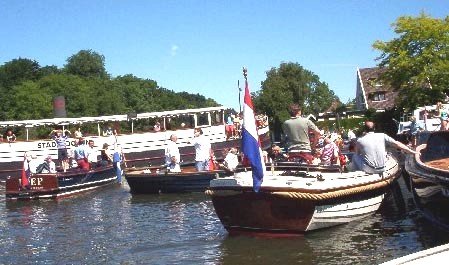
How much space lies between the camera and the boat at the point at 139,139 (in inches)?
1228

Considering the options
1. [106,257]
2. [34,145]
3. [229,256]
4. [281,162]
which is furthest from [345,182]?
[34,145]

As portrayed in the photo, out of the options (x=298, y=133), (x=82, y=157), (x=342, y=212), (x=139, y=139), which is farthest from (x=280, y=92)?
(x=342, y=212)

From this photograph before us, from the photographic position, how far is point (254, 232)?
1115 cm

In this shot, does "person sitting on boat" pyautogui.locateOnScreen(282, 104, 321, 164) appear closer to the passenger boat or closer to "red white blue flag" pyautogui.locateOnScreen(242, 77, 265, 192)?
the passenger boat

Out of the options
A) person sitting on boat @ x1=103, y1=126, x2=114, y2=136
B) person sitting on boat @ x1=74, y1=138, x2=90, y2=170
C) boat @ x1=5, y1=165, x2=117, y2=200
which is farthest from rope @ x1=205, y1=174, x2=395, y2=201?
person sitting on boat @ x1=103, y1=126, x2=114, y2=136

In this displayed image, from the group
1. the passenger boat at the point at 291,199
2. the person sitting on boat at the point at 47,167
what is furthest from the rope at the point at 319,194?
the person sitting on boat at the point at 47,167

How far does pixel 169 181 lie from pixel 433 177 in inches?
431

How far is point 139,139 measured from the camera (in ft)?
111

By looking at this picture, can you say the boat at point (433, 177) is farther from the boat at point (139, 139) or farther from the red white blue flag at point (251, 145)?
the boat at point (139, 139)

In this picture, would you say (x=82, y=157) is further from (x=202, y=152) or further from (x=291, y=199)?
(x=291, y=199)

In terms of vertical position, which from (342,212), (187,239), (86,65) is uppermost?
(86,65)

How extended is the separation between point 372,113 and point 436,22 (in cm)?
1108

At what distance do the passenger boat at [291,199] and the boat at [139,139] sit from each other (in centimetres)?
2006

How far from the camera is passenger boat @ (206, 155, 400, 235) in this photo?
10.5m
